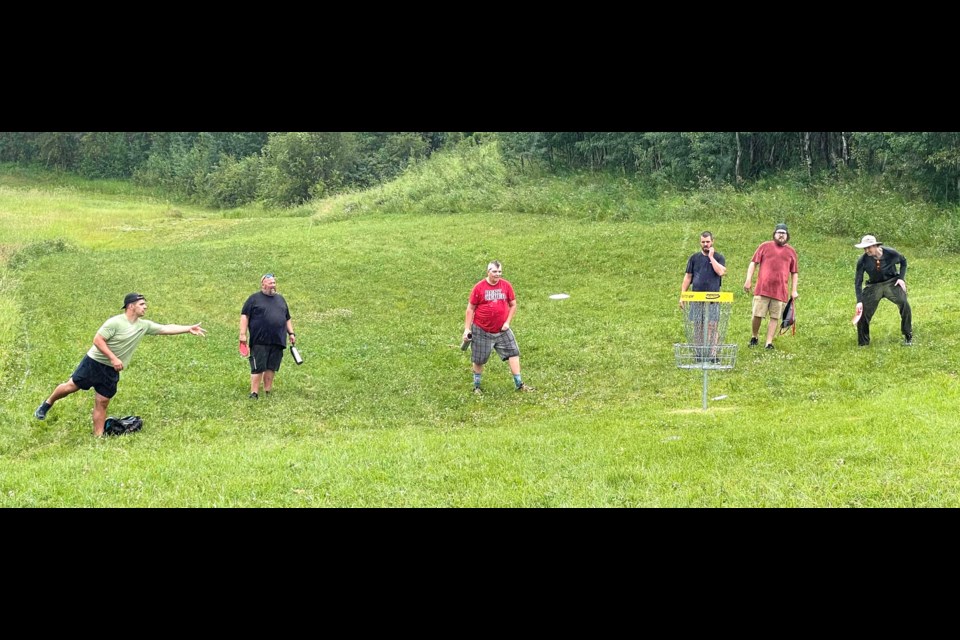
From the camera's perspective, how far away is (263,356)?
1611cm

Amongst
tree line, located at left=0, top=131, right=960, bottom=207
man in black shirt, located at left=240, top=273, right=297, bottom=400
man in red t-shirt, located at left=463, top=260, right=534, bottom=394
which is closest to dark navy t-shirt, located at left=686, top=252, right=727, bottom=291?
man in red t-shirt, located at left=463, top=260, right=534, bottom=394

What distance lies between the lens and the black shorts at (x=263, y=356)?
16.0 metres

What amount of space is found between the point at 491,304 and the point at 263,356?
4049mm

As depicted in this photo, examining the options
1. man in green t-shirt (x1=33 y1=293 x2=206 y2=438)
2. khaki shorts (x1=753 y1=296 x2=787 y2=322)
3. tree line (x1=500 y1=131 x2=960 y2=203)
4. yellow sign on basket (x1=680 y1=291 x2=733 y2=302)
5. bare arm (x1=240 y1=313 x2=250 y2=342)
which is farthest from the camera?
tree line (x1=500 y1=131 x2=960 y2=203)

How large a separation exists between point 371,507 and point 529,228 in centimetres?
2698

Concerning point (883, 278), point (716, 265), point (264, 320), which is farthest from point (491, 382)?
point (883, 278)

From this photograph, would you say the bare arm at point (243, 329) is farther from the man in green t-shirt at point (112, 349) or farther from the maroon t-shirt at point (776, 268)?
the maroon t-shirt at point (776, 268)

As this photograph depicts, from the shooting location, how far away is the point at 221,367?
18547mm

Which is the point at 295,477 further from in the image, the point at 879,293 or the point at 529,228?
the point at 529,228

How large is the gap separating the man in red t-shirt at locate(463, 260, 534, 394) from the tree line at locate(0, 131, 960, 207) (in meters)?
24.1

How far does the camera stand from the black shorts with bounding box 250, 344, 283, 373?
16.0m

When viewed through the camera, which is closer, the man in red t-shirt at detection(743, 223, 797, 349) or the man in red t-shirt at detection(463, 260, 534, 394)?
the man in red t-shirt at detection(463, 260, 534, 394)

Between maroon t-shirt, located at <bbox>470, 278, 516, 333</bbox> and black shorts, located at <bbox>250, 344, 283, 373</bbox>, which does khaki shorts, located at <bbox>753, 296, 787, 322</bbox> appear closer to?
maroon t-shirt, located at <bbox>470, 278, 516, 333</bbox>

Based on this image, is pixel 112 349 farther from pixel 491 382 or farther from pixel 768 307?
pixel 768 307
